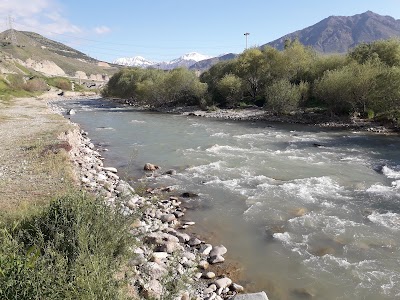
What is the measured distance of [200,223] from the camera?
15094mm

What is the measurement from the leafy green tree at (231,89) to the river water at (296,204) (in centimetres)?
3249

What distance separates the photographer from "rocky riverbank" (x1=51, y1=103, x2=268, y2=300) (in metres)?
8.36

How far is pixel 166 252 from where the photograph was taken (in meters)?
11.5

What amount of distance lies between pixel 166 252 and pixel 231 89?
188ft

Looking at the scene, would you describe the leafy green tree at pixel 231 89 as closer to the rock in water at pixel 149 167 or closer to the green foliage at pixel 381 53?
the green foliage at pixel 381 53

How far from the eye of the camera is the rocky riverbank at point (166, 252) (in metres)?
8.36

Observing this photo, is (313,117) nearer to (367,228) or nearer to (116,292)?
(367,228)

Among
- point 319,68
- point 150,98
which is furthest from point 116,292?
point 150,98

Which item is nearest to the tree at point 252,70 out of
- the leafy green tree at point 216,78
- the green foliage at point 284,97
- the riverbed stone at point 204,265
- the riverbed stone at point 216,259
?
the leafy green tree at point 216,78

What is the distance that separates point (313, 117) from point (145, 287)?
4728 centimetres

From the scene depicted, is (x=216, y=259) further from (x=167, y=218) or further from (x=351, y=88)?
(x=351, y=88)

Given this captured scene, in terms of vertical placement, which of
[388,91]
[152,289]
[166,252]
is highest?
[388,91]

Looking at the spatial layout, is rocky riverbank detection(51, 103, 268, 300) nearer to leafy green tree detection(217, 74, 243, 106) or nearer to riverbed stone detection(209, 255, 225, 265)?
riverbed stone detection(209, 255, 225, 265)

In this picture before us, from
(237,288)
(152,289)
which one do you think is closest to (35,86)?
(237,288)
